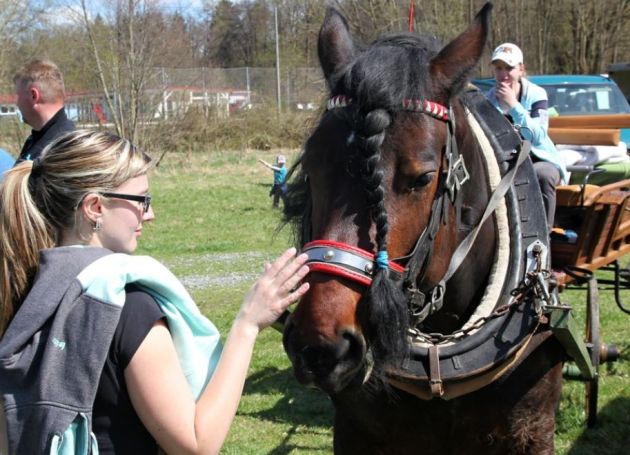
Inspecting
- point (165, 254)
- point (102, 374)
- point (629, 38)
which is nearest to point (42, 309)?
point (102, 374)

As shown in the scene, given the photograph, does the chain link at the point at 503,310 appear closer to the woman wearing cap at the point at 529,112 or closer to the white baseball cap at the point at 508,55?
the woman wearing cap at the point at 529,112

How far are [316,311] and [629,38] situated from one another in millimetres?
28455

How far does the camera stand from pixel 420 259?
2188mm

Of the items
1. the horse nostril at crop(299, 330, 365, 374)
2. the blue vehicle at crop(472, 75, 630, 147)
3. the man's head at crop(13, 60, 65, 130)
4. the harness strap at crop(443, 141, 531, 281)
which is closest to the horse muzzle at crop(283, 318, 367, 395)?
the horse nostril at crop(299, 330, 365, 374)

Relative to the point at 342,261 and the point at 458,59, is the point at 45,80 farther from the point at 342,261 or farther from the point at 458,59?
the point at 342,261

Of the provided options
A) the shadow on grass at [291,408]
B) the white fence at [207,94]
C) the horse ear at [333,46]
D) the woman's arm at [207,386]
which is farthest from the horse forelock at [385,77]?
the white fence at [207,94]

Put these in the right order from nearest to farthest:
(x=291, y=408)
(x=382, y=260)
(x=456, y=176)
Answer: (x=382, y=260), (x=456, y=176), (x=291, y=408)

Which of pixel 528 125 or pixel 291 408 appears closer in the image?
pixel 528 125

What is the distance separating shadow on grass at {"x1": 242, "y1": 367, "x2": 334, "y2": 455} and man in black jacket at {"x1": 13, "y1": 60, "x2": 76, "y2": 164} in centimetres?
226

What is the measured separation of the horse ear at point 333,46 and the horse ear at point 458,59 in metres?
0.31

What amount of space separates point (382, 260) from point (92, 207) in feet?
2.49

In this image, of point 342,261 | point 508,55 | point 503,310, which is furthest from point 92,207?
point 508,55

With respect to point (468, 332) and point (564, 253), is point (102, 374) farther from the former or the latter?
point (564, 253)

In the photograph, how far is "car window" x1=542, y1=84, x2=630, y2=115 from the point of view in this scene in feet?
32.0
